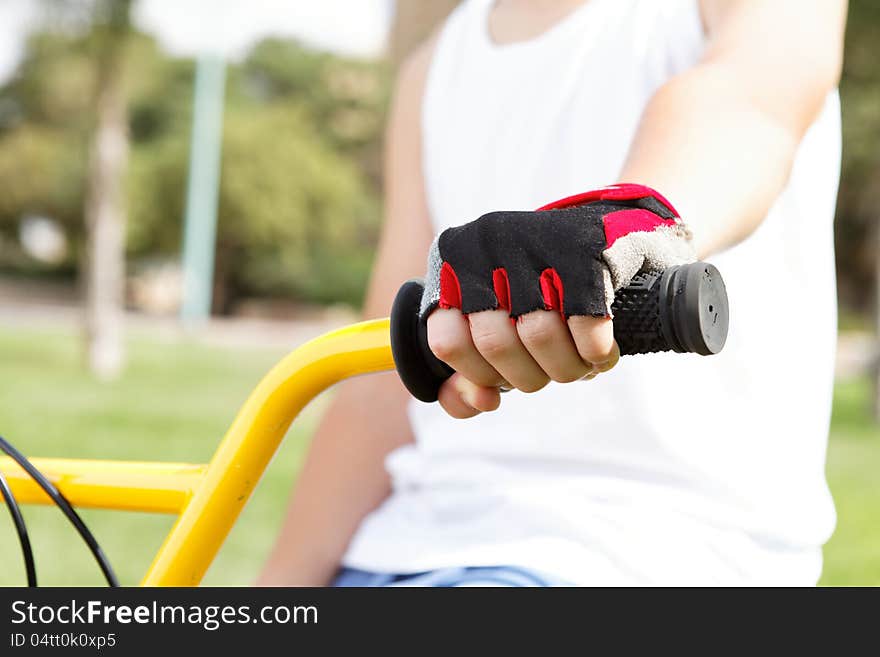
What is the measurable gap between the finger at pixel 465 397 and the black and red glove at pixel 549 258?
3.2 inches

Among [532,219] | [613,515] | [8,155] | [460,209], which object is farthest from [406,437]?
[8,155]

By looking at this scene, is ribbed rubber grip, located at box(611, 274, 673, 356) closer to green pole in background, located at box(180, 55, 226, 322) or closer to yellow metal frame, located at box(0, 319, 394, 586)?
yellow metal frame, located at box(0, 319, 394, 586)

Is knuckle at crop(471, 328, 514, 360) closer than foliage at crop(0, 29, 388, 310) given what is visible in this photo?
Yes

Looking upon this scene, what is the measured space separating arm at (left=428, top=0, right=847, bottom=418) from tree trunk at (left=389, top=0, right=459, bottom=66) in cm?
170

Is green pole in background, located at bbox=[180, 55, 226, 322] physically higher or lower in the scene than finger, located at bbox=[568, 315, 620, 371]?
higher

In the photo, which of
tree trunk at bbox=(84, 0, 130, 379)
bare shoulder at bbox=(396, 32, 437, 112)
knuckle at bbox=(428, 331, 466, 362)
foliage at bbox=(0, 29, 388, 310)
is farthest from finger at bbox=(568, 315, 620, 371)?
foliage at bbox=(0, 29, 388, 310)

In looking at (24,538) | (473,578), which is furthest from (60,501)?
(473,578)

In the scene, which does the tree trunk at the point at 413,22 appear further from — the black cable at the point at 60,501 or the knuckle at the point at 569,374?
the knuckle at the point at 569,374

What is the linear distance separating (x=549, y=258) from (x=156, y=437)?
29.9ft

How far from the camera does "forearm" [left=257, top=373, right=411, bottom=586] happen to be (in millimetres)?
1829

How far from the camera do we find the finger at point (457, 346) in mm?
936

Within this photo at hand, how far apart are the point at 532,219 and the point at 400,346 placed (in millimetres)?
182

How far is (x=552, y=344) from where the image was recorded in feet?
2.94

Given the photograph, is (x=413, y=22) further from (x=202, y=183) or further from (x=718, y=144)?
(x=202, y=183)
